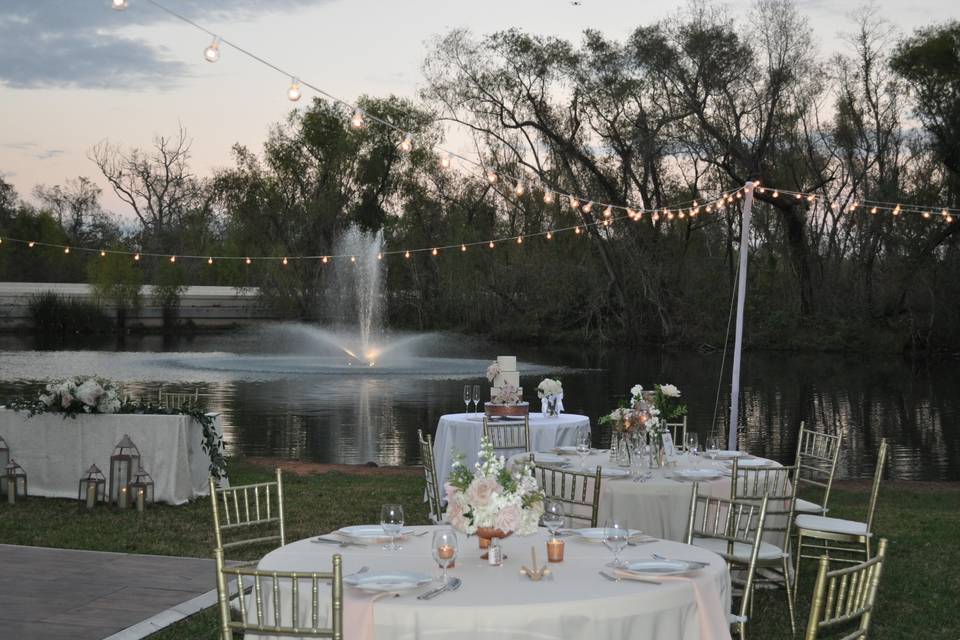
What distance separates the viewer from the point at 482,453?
4.24 m

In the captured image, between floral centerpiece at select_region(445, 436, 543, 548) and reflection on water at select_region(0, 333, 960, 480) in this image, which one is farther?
reflection on water at select_region(0, 333, 960, 480)

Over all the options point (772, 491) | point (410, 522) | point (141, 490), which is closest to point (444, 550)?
point (772, 491)

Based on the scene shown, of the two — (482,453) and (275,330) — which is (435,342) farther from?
(482,453)

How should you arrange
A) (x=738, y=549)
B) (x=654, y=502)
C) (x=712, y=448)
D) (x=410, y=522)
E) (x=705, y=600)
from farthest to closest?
(x=410, y=522) < (x=712, y=448) < (x=654, y=502) < (x=738, y=549) < (x=705, y=600)

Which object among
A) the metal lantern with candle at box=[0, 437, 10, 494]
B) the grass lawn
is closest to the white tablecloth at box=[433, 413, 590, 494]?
the grass lawn

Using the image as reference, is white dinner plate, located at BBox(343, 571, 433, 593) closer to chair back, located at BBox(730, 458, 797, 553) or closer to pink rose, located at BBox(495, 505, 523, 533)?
pink rose, located at BBox(495, 505, 523, 533)

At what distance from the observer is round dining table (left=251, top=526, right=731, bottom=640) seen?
373cm

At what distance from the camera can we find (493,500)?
417 cm

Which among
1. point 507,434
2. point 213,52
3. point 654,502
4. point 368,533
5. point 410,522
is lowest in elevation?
point 410,522

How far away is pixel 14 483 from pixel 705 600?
7.97 m

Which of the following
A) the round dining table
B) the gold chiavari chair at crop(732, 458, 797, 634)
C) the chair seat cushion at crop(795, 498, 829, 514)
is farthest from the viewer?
the chair seat cushion at crop(795, 498, 829, 514)

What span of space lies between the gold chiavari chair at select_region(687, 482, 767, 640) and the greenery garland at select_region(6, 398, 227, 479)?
5.23m

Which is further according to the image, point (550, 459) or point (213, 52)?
point (213, 52)

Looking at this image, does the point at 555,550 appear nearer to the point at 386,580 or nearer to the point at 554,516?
the point at 554,516
